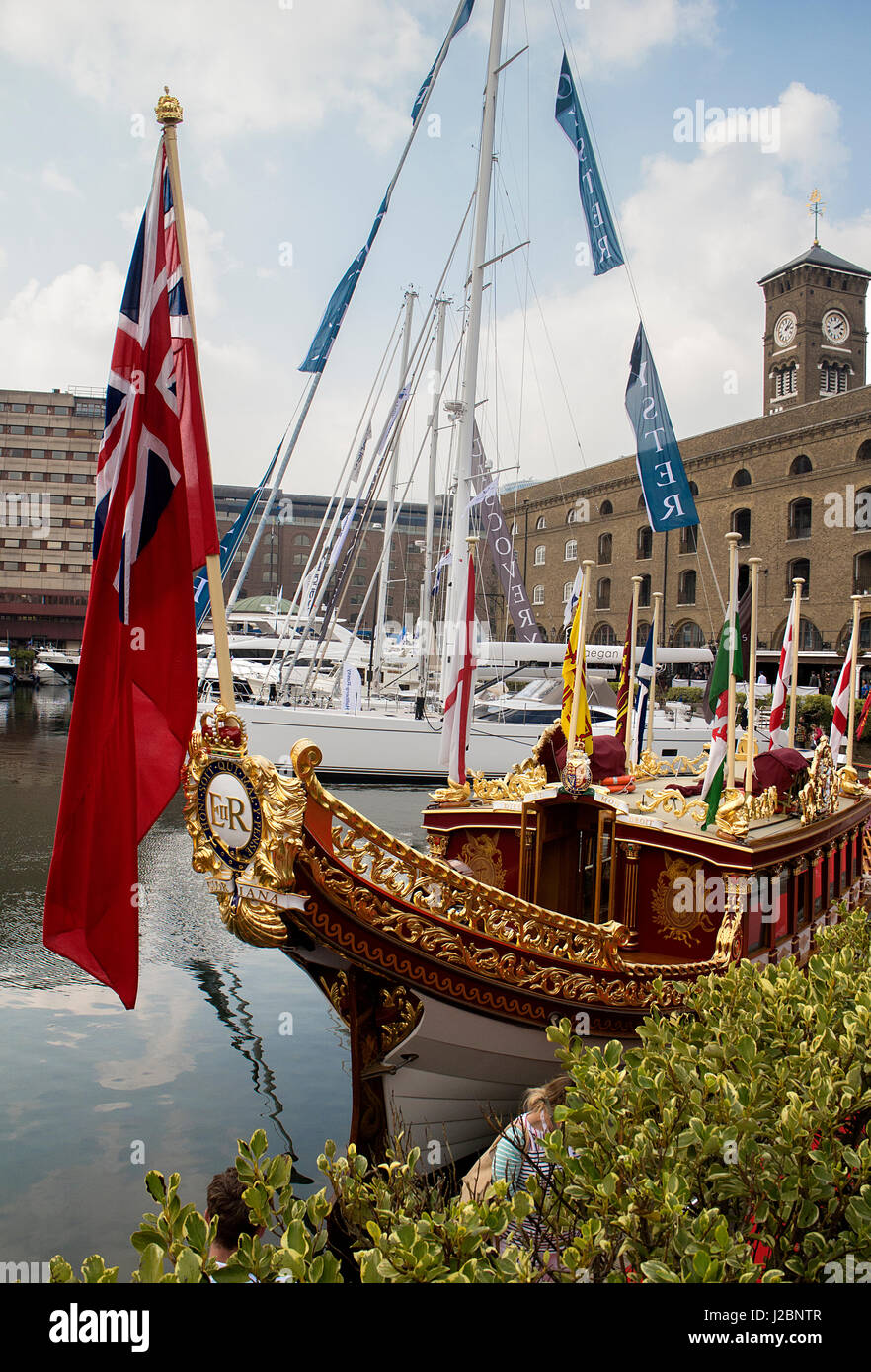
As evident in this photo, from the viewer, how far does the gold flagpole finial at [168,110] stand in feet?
16.3

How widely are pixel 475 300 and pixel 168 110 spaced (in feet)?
37.5

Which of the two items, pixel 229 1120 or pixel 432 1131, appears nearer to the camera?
pixel 432 1131

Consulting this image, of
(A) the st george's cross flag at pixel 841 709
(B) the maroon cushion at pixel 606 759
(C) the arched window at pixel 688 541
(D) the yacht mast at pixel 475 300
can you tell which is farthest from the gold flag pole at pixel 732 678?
(C) the arched window at pixel 688 541

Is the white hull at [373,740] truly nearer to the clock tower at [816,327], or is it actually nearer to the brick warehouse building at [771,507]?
the brick warehouse building at [771,507]

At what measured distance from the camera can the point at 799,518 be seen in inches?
1753

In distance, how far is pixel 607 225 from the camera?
1459 centimetres

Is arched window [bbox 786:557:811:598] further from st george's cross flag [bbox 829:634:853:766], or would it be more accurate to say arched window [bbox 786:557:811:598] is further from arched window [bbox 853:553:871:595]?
st george's cross flag [bbox 829:634:853:766]

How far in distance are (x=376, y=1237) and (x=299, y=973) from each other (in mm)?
9743

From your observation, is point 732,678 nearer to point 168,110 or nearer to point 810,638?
point 168,110

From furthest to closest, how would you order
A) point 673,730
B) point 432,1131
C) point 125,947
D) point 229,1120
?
point 673,730 < point 229,1120 < point 432,1131 < point 125,947

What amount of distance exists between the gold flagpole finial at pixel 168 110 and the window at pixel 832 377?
2471 inches

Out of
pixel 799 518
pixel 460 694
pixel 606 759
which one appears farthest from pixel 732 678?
pixel 799 518

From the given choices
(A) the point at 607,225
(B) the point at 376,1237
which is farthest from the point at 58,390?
(B) the point at 376,1237
